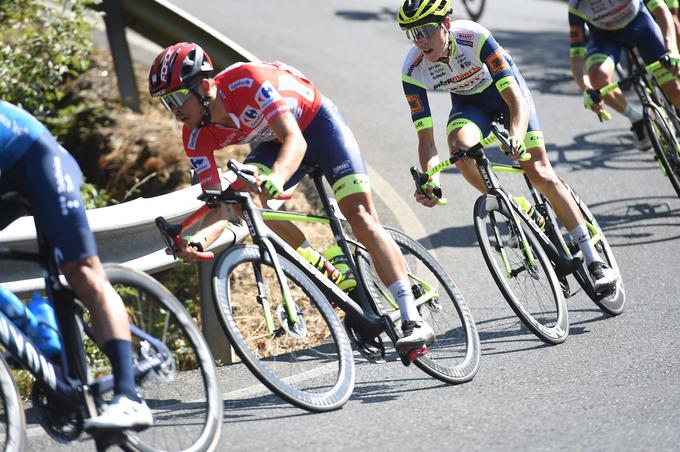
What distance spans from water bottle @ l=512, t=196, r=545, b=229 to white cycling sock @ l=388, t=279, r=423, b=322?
1.44m

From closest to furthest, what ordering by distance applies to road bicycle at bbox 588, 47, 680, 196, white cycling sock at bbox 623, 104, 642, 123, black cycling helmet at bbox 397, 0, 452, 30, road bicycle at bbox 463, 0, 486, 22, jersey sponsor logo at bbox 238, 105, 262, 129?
jersey sponsor logo at bbox 238, 105, 262, 129
black cycling helmet at bbox 397, 0, 452, 30
road bicycle at bbox 588, 47, 680, 196
white cycling sock at bbox 623, 104, 642, 123
road bicycle at bbox 463, 0, 486, 22

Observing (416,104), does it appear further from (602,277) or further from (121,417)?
(121,417)

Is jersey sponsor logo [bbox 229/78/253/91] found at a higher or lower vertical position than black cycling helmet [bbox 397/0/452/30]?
higher

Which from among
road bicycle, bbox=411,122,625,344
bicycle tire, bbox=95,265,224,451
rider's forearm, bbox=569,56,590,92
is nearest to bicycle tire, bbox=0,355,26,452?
bicycle tire, bbox=95,265,224,451

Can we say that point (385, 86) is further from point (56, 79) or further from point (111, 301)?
point (111, 301)

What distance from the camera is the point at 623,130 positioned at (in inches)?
491

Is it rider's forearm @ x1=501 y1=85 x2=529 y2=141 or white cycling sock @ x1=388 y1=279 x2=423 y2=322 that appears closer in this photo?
white cycling sock @ x1=388 y1=279 x2=423 y2=322

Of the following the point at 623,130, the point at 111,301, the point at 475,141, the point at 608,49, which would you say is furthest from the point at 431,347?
the point at 623,130

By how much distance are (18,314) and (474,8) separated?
47.5 feet

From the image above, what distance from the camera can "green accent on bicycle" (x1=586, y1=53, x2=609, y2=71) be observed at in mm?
9617

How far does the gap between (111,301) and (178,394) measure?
43.4 inches

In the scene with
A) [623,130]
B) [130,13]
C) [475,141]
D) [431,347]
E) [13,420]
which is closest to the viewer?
[13,420]

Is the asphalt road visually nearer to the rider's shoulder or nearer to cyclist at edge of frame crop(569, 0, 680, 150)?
cyclist at edge of frame crop(569, 0, 680, 150)

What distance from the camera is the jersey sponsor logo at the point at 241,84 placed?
5527mm
